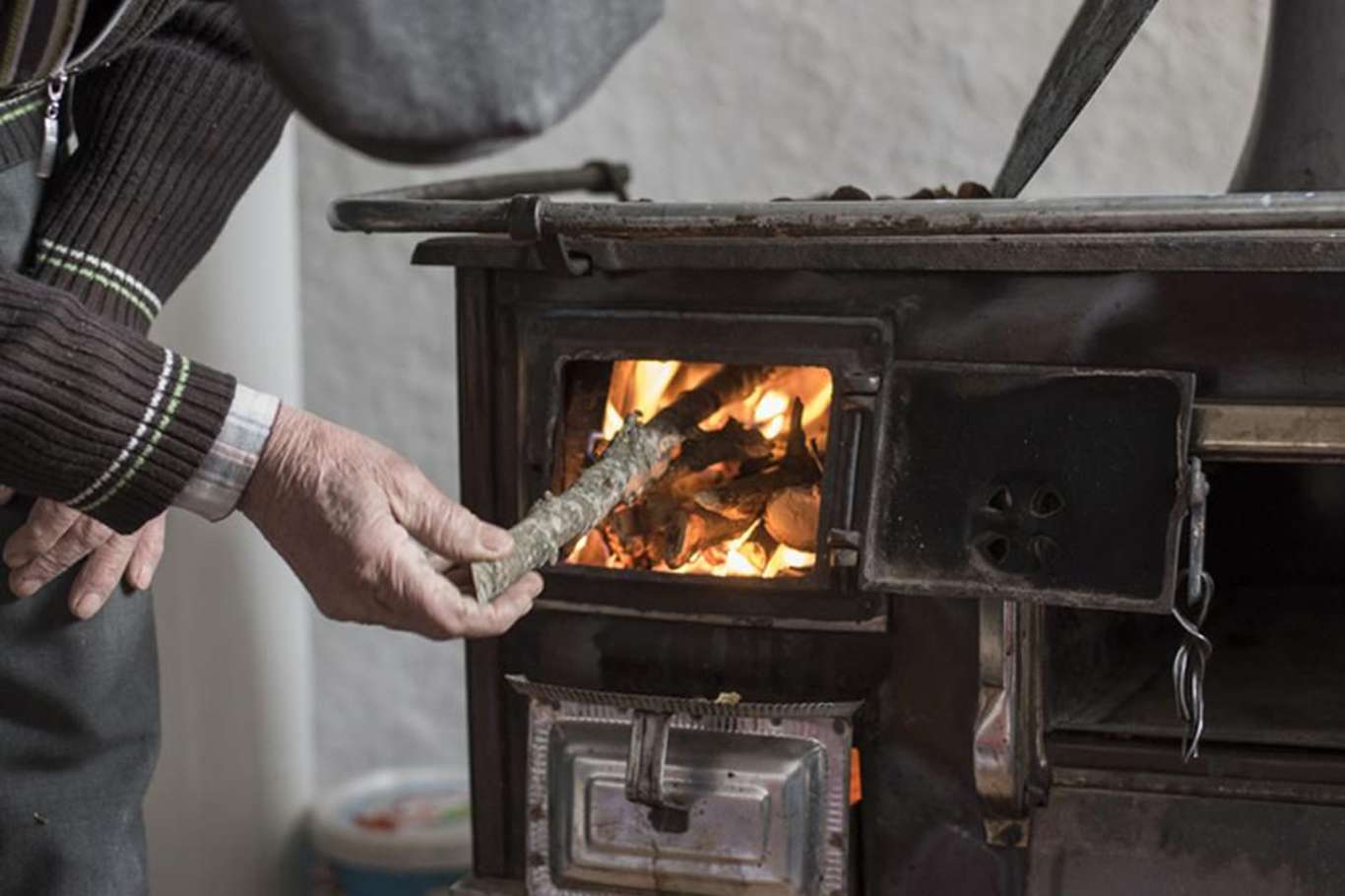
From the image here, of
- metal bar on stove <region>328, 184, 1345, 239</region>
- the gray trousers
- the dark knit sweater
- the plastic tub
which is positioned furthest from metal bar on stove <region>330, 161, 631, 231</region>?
the plastic tub

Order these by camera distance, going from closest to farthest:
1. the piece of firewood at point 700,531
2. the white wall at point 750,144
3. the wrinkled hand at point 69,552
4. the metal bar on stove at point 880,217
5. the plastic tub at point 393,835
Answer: the metal bar on stove at point 880,217, the wrinkled hand at point 69,552, the piece of firewood at point 700,531, the white wall at point 750,144, the plastic tub at point 393,835

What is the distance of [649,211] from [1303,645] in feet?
2.63

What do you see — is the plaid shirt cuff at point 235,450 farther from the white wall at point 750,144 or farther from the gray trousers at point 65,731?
the white wall at point 750,144

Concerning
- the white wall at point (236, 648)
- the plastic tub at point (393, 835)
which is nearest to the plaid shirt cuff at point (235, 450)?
the white wall at point (236, 648)

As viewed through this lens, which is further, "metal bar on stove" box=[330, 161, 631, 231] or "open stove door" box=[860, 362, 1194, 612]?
"metal bar on stove" box=[330, 161, 631, 231]

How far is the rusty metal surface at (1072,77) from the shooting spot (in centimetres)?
151

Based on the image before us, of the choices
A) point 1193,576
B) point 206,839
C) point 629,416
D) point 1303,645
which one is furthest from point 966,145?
point 206,839

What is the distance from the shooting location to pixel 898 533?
52.1 inches

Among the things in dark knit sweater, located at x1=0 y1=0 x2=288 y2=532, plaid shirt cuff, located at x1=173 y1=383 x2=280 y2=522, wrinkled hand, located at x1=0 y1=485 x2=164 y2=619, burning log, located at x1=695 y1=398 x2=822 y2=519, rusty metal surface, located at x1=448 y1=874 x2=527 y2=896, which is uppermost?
dark knit sweater, located at x1=0 y1=0 x2=288 y2=532

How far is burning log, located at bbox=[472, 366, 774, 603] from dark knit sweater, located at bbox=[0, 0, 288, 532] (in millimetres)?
208

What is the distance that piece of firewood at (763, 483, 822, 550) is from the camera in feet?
4.77

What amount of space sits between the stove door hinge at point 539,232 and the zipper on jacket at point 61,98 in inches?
11.7

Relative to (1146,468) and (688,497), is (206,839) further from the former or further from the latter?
(1146,468)

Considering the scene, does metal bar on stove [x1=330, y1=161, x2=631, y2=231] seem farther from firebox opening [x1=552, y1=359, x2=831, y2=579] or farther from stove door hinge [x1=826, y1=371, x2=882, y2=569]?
stove door hinge [x1=826, y1=371, x2=882, y2=569]
